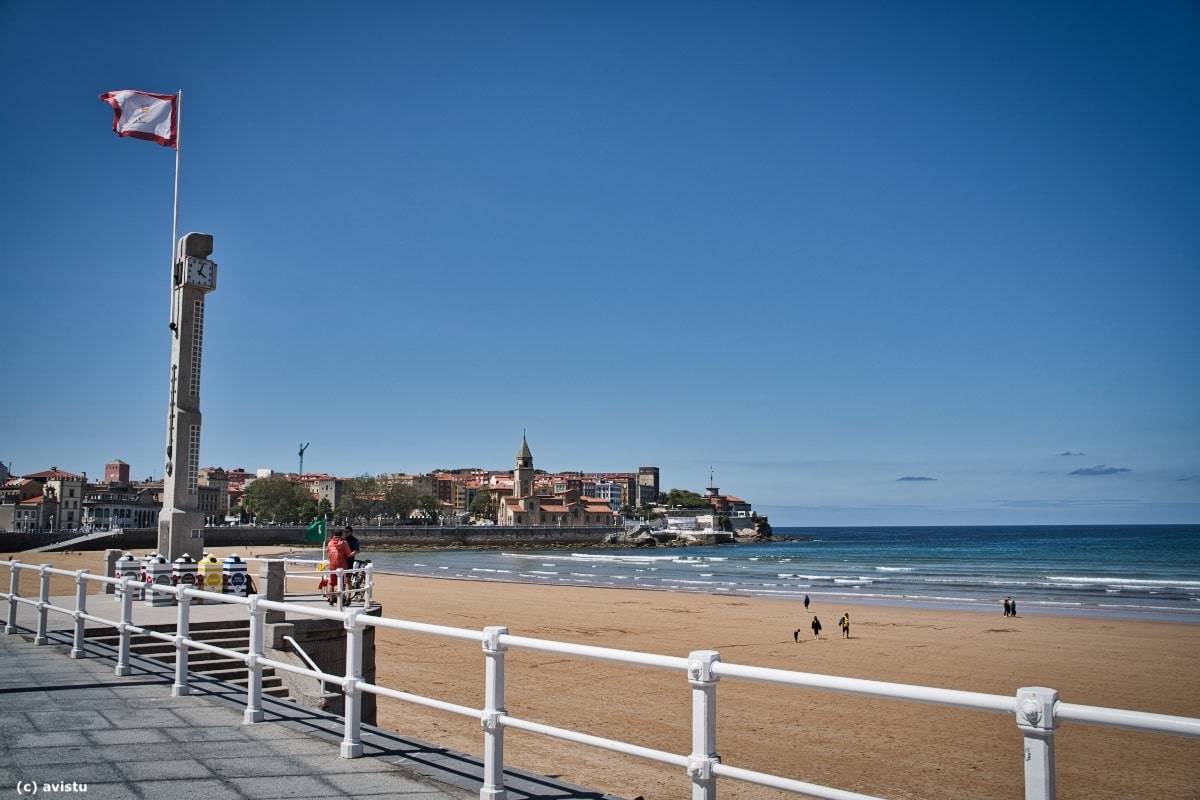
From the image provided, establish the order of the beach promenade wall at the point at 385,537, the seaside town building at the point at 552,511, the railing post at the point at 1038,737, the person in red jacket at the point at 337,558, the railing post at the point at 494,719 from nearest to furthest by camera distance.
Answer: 1. the railing post at the point at 1038,737
2. the railing post at the point at 494,719
3. the person in red jacket at the point at 337,558
4. the beach promenade wall at the point at 385,537
5. the seaside town building at the point at 552,511

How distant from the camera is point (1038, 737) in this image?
2994mm

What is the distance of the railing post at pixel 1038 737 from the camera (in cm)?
294

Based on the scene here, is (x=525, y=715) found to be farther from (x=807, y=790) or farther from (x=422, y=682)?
(x=807, y=790)

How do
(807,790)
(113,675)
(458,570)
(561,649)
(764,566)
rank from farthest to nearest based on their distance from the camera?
(764,566) → (458,570) → (113,675) → (561,649) → (807,790)

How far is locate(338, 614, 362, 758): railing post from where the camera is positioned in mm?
5629

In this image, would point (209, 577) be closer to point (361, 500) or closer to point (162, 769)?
point (162, 769)

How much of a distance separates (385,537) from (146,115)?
108 meters

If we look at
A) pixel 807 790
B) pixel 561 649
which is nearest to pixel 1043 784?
pixel 807 790

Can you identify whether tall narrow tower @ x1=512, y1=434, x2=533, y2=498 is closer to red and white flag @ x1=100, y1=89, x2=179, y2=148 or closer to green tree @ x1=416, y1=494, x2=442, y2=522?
green tree @ x1=416, y1=494, x2=442, y2=522

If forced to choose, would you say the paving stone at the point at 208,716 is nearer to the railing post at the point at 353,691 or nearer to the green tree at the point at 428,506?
the railing post at the point at 353,691

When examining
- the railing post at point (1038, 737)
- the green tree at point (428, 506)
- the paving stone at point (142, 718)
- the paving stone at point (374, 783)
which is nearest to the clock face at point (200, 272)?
the paving stone at point (142, 718)

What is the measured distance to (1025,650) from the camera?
25.8 m

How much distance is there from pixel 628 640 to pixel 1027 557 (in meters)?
68.9

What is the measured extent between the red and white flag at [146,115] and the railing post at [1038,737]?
22.0 metres
